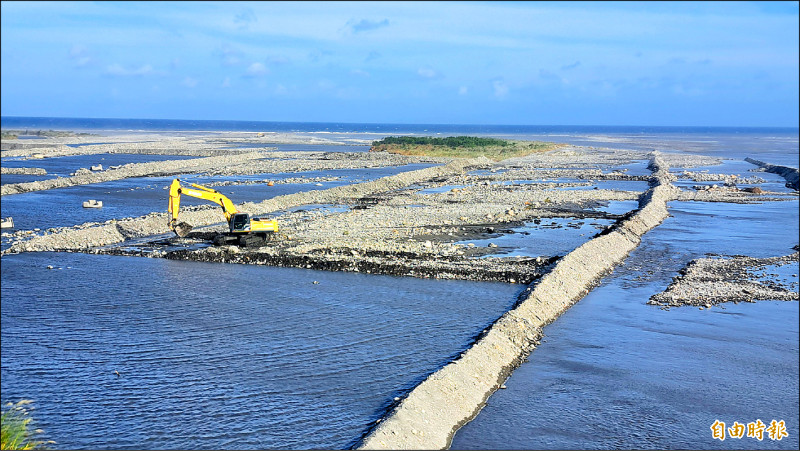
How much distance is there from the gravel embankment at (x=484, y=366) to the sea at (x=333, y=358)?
1.15 ft

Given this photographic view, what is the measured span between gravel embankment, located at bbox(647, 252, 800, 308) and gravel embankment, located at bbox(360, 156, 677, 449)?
105 inches

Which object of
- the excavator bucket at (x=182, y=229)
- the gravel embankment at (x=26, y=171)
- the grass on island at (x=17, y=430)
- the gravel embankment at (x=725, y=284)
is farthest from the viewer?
the gravel embankment at (x=26, y=171)

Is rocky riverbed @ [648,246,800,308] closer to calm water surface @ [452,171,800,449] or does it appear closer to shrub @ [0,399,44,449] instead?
calm water surface @ [452,171,800,449]

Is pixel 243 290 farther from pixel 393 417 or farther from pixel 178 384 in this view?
pixel 393 417

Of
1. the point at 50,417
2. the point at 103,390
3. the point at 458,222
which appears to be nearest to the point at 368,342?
the point at 103,390

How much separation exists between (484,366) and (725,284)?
11.7 metres

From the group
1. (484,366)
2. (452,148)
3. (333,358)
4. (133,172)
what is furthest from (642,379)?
(452,148)

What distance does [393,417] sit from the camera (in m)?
12.3

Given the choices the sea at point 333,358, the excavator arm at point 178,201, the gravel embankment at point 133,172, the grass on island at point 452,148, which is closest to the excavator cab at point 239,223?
the excavator arm at point 178,201

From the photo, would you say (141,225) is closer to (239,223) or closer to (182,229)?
(182,229)

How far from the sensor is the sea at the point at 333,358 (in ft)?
42.1

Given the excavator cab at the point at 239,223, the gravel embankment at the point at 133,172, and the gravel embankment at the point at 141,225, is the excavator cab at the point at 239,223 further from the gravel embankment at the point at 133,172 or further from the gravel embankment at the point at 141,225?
the gravel embankment at the point at 133,172

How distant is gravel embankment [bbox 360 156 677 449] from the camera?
12031 millimetres

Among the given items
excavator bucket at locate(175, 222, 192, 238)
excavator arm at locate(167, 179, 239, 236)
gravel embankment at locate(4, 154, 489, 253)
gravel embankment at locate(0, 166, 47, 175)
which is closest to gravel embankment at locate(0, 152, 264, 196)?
gravel embankment at locate(0, 166, 47, 175)
